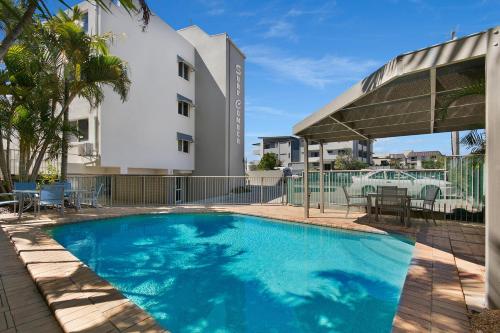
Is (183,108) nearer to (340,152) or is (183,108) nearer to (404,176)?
(404,176)

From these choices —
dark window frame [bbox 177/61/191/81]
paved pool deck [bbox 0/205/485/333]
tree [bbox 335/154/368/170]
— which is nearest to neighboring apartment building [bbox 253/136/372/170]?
tree [bbox 335/154/368/170]

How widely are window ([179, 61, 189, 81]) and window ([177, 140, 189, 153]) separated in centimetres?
437

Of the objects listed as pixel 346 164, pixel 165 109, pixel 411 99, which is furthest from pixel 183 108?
pixel 346 164

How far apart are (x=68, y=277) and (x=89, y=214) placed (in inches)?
262

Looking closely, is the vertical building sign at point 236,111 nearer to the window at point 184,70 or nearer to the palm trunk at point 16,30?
the window at point 184,70

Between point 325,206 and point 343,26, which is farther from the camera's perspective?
point 325,206

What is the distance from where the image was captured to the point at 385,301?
4.14m

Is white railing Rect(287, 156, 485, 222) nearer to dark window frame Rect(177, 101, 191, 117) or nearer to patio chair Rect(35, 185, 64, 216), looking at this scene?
patio chair Rect(35, 185, 64, 216)

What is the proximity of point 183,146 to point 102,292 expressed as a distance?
51.8 ft

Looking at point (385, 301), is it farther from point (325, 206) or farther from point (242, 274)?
point (325, 206)

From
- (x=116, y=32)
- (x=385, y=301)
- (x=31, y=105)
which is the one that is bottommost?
(x=385, y=301)

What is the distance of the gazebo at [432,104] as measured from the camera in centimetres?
307

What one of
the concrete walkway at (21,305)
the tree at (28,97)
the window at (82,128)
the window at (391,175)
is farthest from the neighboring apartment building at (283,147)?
the concrete walkway at (21,305)

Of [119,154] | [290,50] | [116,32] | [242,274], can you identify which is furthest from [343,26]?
[119,154]
